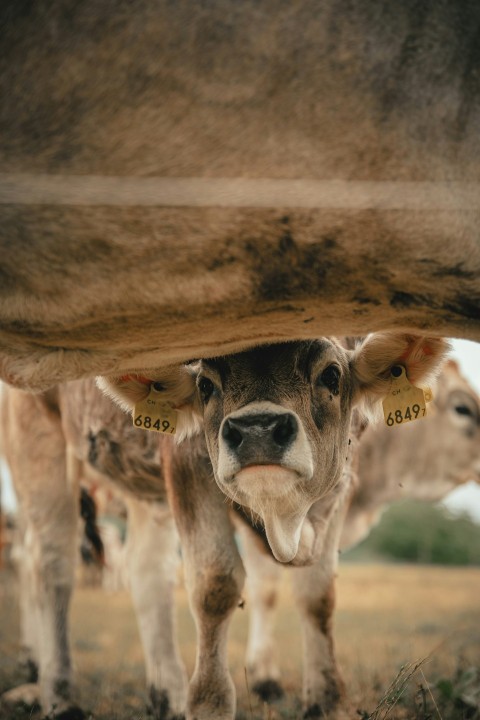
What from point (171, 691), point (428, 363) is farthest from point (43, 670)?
point (428, 363)

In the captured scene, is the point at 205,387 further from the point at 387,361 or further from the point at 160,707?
the point at 160,707

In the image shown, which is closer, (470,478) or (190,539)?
(190,539)

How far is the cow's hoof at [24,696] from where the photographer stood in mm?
5145

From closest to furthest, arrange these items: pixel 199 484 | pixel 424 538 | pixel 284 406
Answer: pixel 284 406 → pixel 199 484 → pixel 424 538

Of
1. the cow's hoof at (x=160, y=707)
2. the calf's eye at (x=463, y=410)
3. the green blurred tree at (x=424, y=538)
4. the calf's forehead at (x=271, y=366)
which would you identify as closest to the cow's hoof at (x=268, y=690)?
the cow's hoof at (x=160, y=707)

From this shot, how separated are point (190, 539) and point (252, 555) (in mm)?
2468

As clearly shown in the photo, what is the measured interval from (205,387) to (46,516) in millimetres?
2368

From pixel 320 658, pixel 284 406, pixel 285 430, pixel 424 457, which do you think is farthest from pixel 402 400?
pixel 424 457

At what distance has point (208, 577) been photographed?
4035mm

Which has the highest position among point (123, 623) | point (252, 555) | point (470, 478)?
point (470, 478)

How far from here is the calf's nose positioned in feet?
10.7

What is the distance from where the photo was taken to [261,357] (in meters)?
3.66

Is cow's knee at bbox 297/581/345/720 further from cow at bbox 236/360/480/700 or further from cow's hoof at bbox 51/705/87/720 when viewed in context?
cow at bbox 236/360/480/700

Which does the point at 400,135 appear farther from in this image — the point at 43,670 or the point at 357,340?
the point at 43,670
